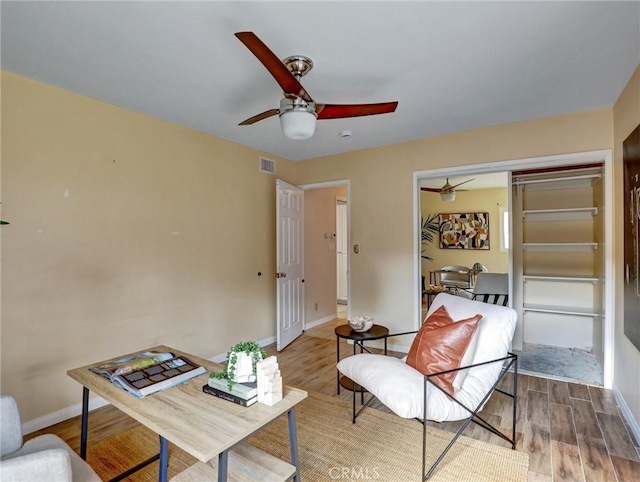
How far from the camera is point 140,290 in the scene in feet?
9.76

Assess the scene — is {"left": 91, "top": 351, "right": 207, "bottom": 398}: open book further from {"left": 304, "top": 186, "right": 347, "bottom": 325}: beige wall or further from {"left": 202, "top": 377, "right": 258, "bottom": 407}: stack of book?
{"left": 304, "top": 186, "right": 347, "bottom": 325}: beige wall

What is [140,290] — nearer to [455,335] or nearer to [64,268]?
[64,268]

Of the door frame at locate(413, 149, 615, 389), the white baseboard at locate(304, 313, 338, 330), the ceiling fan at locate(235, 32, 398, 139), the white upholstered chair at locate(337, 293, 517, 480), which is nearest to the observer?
the ceiling fan at locate(235, 32, 398, 139)

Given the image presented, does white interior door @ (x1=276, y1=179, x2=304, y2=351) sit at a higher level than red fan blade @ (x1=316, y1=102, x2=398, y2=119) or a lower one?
lower

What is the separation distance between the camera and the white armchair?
0.92m

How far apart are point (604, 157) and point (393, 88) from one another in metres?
2.04

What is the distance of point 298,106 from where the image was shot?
193cm

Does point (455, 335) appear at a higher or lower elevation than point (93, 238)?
lower

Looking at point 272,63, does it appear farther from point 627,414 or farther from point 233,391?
point 627,414

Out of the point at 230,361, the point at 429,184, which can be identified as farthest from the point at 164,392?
the point at 429,184

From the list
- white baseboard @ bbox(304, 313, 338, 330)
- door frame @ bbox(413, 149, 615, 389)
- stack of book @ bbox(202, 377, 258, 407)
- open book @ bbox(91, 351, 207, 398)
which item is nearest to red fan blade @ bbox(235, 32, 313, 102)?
stack of book @ bbox(202, 377, 258, 407)

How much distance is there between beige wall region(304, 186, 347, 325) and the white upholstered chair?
2.86 meters

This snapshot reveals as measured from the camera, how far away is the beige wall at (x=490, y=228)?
22.1 feet

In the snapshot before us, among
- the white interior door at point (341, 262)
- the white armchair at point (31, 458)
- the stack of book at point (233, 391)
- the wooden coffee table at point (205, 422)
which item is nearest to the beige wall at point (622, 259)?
the wooden coffee table at point (205, 422)
